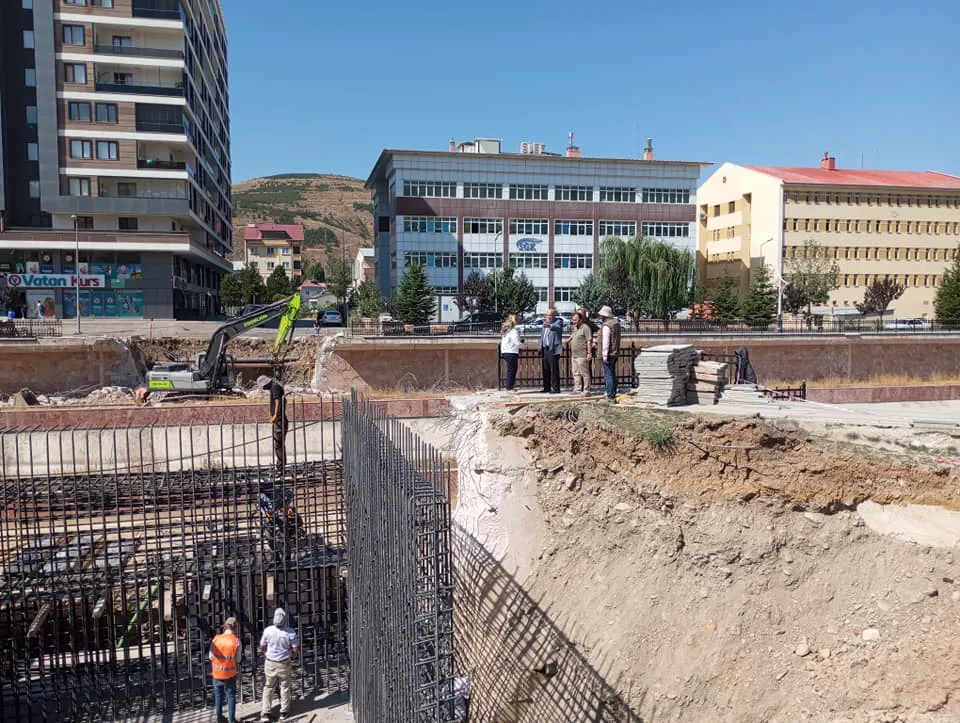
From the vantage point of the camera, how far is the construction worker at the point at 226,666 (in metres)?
7.32

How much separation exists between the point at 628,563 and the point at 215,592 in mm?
5218

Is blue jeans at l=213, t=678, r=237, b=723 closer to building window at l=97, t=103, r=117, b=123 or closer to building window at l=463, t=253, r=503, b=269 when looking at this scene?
building window at l=97, t=103, r=117, b=123

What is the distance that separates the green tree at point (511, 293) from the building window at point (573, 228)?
636cm

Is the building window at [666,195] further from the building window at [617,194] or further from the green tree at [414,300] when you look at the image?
the green tree at [414,300]

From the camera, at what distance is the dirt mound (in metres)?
8.48

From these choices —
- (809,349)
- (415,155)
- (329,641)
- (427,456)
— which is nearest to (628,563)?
(329,641)

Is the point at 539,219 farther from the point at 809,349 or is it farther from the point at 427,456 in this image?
the point at 427,456

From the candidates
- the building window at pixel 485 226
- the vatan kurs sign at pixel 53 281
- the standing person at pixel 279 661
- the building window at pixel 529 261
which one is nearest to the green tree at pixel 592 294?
the building window at pixel 529 261

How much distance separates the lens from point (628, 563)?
9281 millimetres

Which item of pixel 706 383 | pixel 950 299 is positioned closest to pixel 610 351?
pixel 706 383

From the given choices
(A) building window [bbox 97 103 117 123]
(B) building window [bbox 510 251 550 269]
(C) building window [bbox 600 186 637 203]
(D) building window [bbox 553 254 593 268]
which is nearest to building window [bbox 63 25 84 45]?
(A) building window [bbox 97 103 117 123]

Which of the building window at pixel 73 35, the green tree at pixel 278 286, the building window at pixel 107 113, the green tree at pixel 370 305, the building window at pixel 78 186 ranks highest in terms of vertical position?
the building window at pixel 73 35

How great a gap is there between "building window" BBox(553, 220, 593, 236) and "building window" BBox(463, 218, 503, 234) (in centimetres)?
433

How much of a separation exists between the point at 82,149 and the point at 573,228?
32.5m
